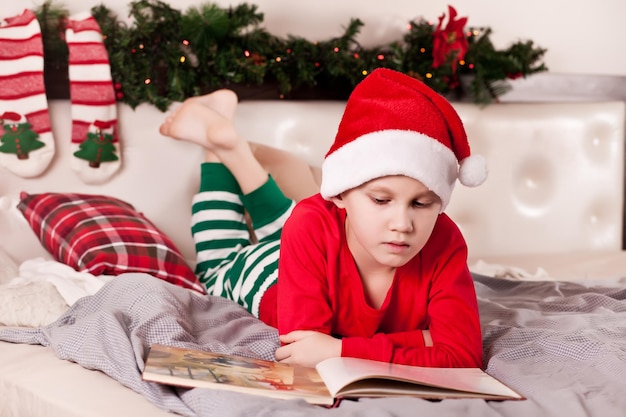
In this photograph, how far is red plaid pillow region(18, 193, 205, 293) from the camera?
1.74 meters

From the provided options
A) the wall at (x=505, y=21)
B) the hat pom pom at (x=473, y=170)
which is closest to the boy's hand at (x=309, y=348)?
the hat pom pom at (x=473, y=170)

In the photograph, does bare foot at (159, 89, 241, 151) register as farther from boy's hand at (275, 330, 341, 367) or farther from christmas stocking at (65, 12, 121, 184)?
boy's hand at (275, 330, 341, 367)

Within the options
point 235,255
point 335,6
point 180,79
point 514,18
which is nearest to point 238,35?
point 180,79

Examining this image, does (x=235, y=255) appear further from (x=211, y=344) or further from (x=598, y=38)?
(x=598, y=38)

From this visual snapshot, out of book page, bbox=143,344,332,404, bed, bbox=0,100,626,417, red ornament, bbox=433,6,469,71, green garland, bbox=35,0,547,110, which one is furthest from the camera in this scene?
red ornament, bbox=433,6,469,71

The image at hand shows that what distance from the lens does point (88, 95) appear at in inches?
80.4

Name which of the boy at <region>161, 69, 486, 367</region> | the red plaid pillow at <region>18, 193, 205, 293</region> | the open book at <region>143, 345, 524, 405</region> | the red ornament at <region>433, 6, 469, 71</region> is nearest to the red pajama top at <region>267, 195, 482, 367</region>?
the boy at <region>161, 69, 486, 367</region>

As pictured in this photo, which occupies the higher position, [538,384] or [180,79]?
[180,79]

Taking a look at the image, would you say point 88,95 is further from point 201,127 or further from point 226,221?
point 226,221

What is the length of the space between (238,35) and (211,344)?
3.78ft

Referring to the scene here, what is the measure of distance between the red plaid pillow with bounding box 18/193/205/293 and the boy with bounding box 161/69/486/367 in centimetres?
40

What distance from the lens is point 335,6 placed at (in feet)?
8.07

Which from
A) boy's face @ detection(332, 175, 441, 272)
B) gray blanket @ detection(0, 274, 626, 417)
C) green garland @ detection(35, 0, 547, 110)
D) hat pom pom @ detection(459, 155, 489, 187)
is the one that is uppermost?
green garland @ detection(35, 0, 547, 110)

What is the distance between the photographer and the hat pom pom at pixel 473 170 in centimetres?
120
